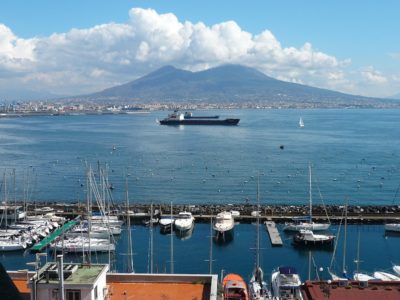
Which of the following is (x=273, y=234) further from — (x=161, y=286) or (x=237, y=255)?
(x=161, y=286)

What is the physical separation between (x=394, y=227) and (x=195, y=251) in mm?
7883

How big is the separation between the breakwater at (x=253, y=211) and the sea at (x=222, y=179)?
2.49 feet

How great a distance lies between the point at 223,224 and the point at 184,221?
1.58 meters

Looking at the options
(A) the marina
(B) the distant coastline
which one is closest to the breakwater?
(A) the marina

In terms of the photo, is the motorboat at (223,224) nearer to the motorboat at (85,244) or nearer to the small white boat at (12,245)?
the motorboat at (85,244)

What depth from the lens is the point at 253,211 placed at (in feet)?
69.5

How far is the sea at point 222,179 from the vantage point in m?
16.0

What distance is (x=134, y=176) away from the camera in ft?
104

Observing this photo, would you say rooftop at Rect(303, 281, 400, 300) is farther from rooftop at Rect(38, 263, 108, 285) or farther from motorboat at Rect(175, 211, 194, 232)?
motorboat at Rect(175, 211, 194, 232)

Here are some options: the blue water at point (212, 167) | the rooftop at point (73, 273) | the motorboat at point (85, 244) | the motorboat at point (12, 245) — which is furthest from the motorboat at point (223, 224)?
the rooftop at point (73, 273)

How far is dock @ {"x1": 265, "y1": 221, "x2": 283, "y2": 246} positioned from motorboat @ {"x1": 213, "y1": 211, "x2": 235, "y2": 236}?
1.39 metres

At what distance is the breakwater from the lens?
2044 centimetres

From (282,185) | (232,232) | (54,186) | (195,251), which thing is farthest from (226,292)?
(54,186)

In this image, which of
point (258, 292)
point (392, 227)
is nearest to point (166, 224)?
point (392, 227)
